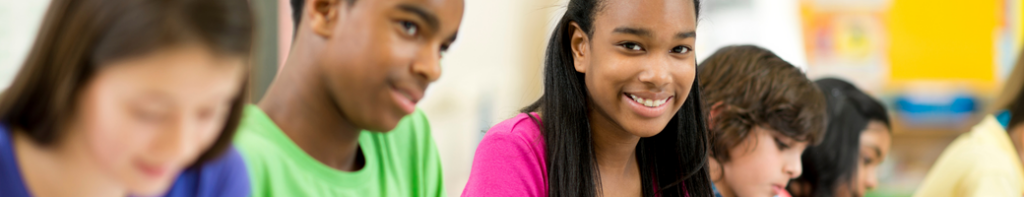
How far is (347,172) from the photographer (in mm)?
820

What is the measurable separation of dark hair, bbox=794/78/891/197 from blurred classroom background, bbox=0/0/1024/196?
0.78 meters

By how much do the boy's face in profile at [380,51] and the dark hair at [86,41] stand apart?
0.18 metres

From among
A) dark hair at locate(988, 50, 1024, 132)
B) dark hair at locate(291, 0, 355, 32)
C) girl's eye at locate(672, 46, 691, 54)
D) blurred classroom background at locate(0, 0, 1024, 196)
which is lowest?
blurred classroom background at locate(0, 0, 1024, 196)

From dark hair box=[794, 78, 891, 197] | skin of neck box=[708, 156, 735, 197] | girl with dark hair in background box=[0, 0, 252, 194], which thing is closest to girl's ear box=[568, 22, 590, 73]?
skin of neck box=[708, 156, 735, 197]

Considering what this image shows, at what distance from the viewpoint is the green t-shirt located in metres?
0.73

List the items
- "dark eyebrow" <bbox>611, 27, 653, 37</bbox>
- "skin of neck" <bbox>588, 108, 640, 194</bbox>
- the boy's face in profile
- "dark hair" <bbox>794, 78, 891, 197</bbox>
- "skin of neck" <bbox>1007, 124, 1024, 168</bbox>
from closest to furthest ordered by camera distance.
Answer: the boy's face in profile
"dark eyebrow" <bbox>611, 27, 653, 37</bbox>
"skin of neck" <bbox>588, 108, 640, 194</bbox>
"dark hair" <bbox>794, 78, 891, 197</bbox>
"skin of neck" <bbox>1007, 124, 1024, 168</bbox>

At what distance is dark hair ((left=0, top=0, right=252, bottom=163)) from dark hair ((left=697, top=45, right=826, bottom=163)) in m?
0.94

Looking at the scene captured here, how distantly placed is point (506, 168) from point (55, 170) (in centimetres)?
55

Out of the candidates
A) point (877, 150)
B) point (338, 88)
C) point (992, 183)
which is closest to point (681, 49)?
point (338, 88)

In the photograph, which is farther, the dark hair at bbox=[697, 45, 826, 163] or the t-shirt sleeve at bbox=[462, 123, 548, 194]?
the dark hair at bbox=[697, 45, 826, 163]

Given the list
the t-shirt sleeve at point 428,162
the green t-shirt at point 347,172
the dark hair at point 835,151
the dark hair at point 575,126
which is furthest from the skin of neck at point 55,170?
the dark hair at point 835,151

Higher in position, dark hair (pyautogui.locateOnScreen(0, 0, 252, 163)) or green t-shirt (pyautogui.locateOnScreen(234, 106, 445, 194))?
dark hair (pyautogui.locateOnScreen(0, 0, 252, 163))

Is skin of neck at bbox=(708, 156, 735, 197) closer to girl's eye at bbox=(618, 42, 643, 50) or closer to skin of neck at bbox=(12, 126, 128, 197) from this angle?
girl's eye at bbox=(618, 42, 643, 50)

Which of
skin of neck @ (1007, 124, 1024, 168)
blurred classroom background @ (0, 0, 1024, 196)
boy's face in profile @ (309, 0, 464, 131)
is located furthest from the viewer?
blurred classroom background @ (0, 0, 1024, 196)
